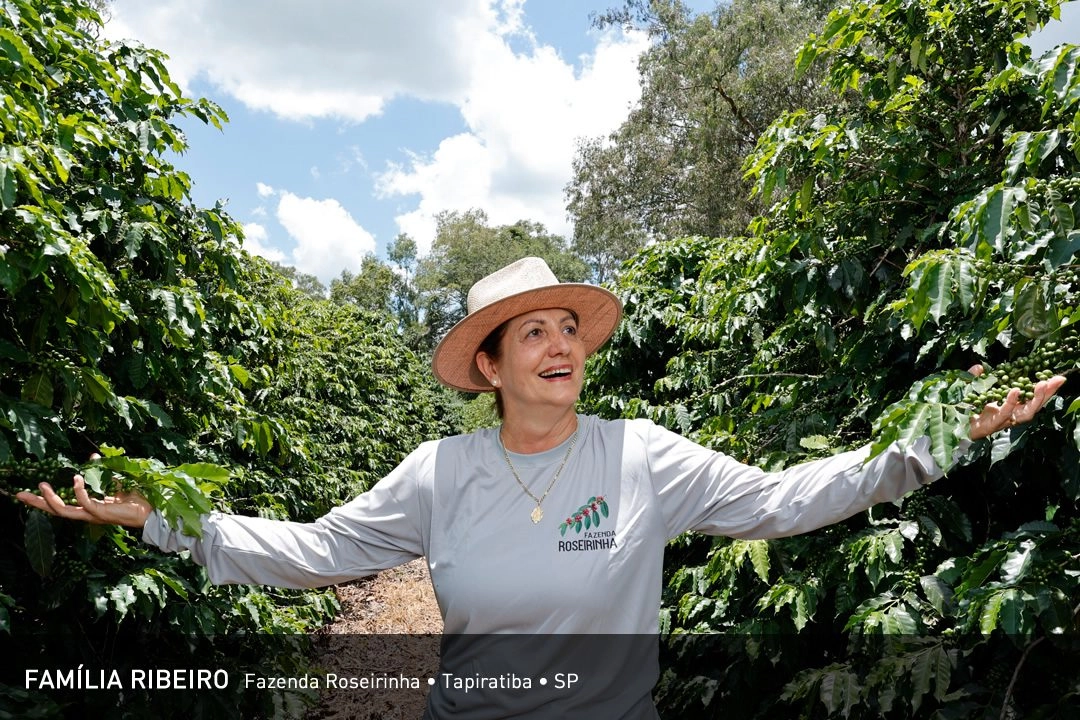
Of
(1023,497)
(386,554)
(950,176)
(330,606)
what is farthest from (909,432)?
(330,606)

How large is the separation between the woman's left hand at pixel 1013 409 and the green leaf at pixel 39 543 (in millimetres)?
2457

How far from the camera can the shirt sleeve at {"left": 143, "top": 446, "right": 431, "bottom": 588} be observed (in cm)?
196

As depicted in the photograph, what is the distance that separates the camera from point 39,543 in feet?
8.29

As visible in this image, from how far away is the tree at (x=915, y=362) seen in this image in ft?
6.82

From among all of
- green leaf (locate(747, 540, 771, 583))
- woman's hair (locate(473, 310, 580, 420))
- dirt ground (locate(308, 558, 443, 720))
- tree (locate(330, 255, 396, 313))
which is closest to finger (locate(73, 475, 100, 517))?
woman's hair (locate(473, 310, 580, 420))

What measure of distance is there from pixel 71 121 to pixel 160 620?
195cm

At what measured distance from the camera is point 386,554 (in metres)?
2.11

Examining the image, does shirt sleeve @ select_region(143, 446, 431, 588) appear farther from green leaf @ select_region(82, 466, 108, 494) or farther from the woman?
green leaf @ select_region(82, 466, 108, 494)

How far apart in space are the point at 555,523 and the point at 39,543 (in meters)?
1.61

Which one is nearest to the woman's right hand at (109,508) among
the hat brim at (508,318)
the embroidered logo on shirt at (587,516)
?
the hat brim at (508,318)

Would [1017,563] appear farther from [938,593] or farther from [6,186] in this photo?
[6,186]

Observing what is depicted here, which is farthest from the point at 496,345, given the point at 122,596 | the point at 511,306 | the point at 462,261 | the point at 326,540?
the point at 462,261

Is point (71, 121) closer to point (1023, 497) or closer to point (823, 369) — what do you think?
point (823, 369)

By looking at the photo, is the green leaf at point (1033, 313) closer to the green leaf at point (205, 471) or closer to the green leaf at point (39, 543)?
the green leaf at point (205, 471)
